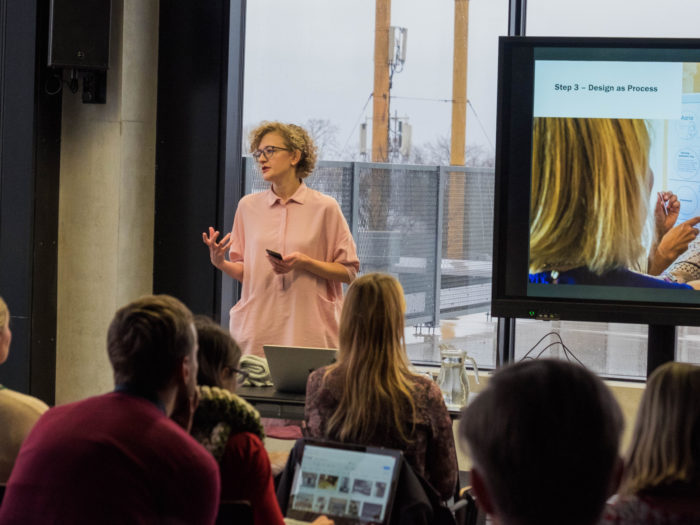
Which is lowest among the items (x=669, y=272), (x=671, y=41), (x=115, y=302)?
(x=115, y=302)

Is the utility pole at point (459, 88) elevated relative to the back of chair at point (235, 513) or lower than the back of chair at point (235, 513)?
elevated

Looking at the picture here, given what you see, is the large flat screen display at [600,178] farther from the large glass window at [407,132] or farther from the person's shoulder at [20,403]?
the person's shoulder at [20,403]

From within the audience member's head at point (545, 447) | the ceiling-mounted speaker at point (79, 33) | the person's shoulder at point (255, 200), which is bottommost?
the audience member's head at point (545, 447)

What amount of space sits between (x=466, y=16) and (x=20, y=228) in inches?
102

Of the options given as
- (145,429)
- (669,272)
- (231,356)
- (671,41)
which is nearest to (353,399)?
(231,356)

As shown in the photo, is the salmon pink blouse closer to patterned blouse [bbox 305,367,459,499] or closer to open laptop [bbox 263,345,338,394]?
open laptop [bbox 263,345,338,394]

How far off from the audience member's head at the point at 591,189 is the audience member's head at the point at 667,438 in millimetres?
2347

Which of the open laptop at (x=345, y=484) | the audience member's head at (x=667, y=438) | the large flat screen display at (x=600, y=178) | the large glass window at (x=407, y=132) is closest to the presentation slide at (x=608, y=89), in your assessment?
the large flat screen display at (x=600, y=178)

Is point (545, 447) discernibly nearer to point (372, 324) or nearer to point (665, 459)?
point (665, 459)

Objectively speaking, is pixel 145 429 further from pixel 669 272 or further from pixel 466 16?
pixel 466 16

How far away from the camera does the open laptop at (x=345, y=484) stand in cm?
202

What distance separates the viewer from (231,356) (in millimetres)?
1951

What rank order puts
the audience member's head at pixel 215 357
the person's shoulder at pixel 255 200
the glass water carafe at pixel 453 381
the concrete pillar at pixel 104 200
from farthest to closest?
1. the concrete pillar at pixel 104 200
2. the person's shoulder at pixel 255 200
3. the glass water carafe at pixel 453 381
4. the audience member's head at pixel 215 357

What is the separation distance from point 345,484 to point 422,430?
1.07 feet
